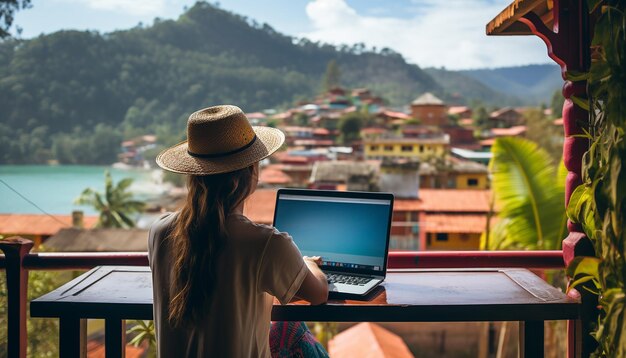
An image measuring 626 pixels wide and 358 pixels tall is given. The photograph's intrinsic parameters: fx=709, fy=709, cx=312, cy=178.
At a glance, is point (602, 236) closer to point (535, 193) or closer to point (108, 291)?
point (108, 291)

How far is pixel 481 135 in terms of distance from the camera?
4772cm

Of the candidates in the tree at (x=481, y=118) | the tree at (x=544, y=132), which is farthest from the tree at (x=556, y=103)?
the tree at (x=481, y=118)

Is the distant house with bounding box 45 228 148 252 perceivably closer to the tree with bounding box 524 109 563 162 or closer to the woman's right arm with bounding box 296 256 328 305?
the tree with bounding box 524 109 563 162

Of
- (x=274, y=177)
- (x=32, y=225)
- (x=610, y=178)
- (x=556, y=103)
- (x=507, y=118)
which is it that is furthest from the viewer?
(x=507, y=118)

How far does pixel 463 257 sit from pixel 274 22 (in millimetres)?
71658

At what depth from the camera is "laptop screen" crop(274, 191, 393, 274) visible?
5.77 ft

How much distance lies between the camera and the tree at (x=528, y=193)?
7.16 meters

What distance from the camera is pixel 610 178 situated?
1327 millimetres

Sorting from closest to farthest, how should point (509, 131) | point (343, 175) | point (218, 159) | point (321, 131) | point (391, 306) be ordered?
point (218, 159), point (391, 306), point (343, 175), point (509, 131), point (321, 131)

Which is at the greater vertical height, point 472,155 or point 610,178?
point 610,178

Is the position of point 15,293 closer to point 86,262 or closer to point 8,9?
point 86,262

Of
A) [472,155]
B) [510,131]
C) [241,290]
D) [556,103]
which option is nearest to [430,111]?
[510,131]

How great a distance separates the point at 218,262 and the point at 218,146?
0.25 m

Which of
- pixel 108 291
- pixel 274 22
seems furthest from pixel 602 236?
pixel 274 22
